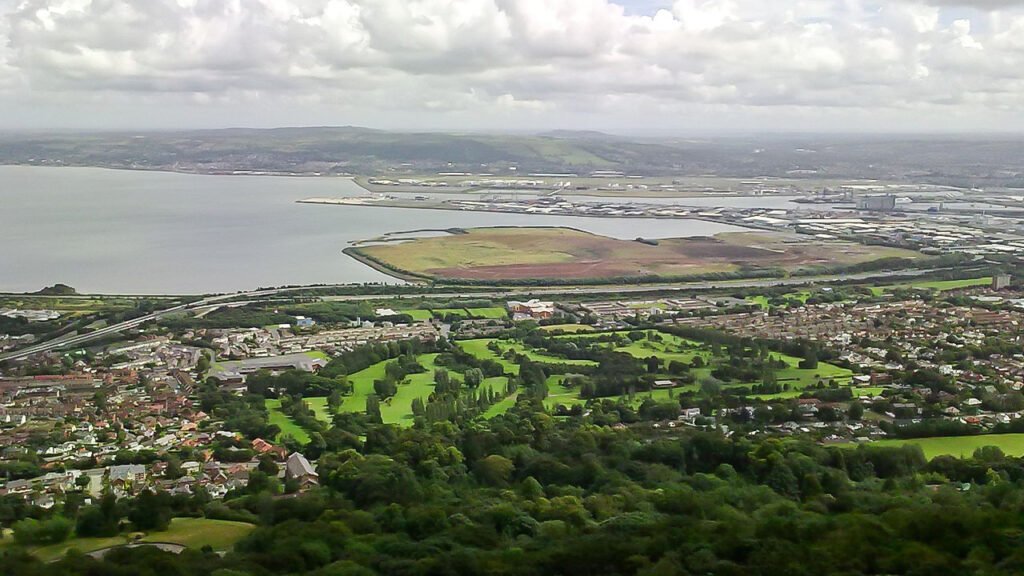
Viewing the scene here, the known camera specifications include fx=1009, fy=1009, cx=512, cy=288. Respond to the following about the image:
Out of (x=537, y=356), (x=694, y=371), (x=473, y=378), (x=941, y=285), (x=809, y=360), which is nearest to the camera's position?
(x=473, y=378)

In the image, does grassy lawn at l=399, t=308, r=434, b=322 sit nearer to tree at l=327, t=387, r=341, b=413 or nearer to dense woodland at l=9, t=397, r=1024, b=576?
tree at l=327, t=387, r=341, b=413

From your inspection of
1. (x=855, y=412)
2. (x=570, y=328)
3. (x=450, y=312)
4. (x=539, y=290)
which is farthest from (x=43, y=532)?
(x=539, y=290)

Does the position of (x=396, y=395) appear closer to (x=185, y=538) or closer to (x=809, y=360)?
(x=185, y=538)

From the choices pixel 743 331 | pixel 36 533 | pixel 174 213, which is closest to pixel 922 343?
pixel 743 331

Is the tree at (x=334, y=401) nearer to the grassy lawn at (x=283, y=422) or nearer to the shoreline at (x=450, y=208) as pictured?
the grassy lawn at (x=283, y=422)

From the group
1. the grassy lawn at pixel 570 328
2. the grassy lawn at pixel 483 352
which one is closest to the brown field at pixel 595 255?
the grassy lawn at pixel 570 328
